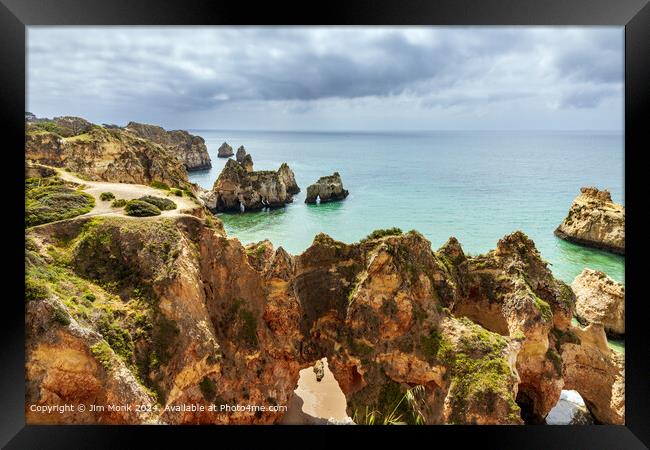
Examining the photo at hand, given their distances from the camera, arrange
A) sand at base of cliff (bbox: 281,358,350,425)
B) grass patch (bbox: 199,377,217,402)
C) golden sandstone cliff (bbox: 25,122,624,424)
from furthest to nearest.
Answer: sand at base of cliff (bbox: 281,358,350,425) < grass patch (bbox: 199,377,217,402) < golden sandstone cliff (bbox: 25,122,624,424)

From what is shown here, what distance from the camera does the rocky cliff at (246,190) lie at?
67.8 ft

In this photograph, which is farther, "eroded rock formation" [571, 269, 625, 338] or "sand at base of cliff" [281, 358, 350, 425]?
"eroded rock formation" [571, 269, 625, 338]

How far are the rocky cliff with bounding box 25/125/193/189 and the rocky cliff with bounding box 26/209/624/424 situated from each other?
5.39 metres

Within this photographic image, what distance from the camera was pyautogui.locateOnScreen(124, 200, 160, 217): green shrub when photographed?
37.8 ft

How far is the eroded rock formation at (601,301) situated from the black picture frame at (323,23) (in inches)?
380

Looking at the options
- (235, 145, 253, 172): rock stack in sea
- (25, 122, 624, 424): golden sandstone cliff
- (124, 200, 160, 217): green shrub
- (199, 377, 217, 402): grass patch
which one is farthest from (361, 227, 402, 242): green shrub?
(235, 145, 253, 172): rock stack in sea

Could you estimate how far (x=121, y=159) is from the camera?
16.7 m

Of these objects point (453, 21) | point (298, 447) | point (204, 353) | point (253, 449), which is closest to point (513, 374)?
point (298, 447)

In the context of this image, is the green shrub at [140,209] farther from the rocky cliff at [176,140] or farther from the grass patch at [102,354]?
the rocky cliff at [176,140]

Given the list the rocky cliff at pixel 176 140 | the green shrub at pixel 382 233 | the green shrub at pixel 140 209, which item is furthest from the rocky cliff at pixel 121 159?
the green shrub at pixel 382 233

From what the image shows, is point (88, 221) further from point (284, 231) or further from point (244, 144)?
point (284, 231)

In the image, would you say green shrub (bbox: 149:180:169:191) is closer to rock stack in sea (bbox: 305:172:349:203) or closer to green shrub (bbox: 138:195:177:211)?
green shrub (bbox: 138:195:177:211)

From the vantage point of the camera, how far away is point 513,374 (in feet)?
31.9

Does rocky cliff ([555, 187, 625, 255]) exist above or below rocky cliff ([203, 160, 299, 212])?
below
